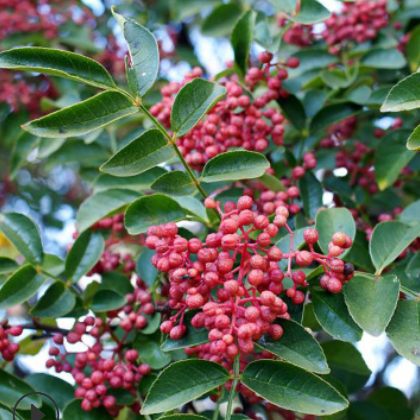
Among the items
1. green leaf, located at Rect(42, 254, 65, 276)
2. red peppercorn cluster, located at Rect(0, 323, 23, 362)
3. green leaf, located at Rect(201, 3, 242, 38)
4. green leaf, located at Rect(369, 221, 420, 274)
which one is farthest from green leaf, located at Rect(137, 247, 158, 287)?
green leaf, located at Rect(201, 3, 242, 38)

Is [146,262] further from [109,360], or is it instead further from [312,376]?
[312,376]

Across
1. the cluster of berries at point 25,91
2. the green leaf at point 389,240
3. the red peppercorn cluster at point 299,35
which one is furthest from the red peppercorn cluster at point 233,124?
the cluster of berries at point 25,91

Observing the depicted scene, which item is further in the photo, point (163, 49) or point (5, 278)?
point (163, 49)

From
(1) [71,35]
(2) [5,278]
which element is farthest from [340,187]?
(1) [71,35]

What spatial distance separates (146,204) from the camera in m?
1.35

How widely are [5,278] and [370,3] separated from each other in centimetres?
143

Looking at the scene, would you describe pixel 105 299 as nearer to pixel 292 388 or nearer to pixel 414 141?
pixel 292 388

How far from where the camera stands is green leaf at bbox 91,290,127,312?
1.53 meters

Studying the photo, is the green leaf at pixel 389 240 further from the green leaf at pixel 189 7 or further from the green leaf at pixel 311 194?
the green leaf at pixel 189 7

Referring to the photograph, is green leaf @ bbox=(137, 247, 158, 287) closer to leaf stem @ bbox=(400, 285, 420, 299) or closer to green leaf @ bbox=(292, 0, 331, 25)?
leaf stem @ bbox=(400, 285, 420, 299)

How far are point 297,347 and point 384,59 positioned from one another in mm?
1072

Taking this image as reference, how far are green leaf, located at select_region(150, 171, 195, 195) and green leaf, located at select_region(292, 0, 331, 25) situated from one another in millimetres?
586

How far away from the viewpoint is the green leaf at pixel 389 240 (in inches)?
53.3

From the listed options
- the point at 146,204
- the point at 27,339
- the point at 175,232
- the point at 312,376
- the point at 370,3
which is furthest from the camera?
the point at 370,3
